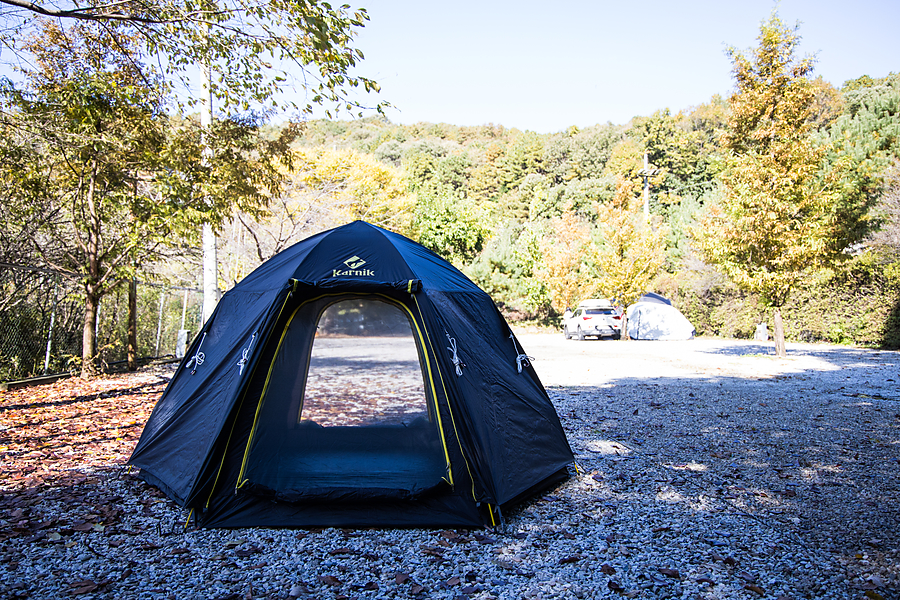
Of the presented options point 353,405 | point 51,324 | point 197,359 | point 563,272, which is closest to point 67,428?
point 197,359

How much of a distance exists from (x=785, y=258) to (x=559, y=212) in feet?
88.9

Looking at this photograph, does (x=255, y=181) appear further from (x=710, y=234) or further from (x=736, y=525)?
(x=710, y=234)

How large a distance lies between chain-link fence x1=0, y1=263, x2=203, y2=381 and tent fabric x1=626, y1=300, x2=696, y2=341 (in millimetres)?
16590

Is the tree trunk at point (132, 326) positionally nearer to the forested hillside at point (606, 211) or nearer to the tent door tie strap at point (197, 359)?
the forested hillside at point (606, 211)

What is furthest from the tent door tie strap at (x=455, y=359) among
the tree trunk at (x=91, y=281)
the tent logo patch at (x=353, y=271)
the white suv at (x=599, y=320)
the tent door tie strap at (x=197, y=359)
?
the white suv at (x=599, y=320)

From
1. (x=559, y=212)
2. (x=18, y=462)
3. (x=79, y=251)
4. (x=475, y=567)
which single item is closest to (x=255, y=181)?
(x=79, y=251)

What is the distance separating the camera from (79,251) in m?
10.3

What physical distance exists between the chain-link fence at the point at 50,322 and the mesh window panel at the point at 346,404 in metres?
6.39

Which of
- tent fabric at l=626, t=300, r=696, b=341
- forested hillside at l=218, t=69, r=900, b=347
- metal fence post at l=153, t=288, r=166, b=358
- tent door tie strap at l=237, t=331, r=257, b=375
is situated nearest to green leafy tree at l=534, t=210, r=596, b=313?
forested hillside at l=218, t=69, r=900, b=347

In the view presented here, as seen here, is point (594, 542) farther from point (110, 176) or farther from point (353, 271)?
point (110, 176)

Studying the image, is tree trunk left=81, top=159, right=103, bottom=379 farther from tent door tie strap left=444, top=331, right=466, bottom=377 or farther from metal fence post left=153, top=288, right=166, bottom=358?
tent door tie strap left=444, top=331, right=466, bottom=377

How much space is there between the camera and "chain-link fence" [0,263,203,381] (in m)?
8.75

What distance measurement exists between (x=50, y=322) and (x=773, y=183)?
1559 cm

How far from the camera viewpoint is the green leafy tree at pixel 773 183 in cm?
1302
